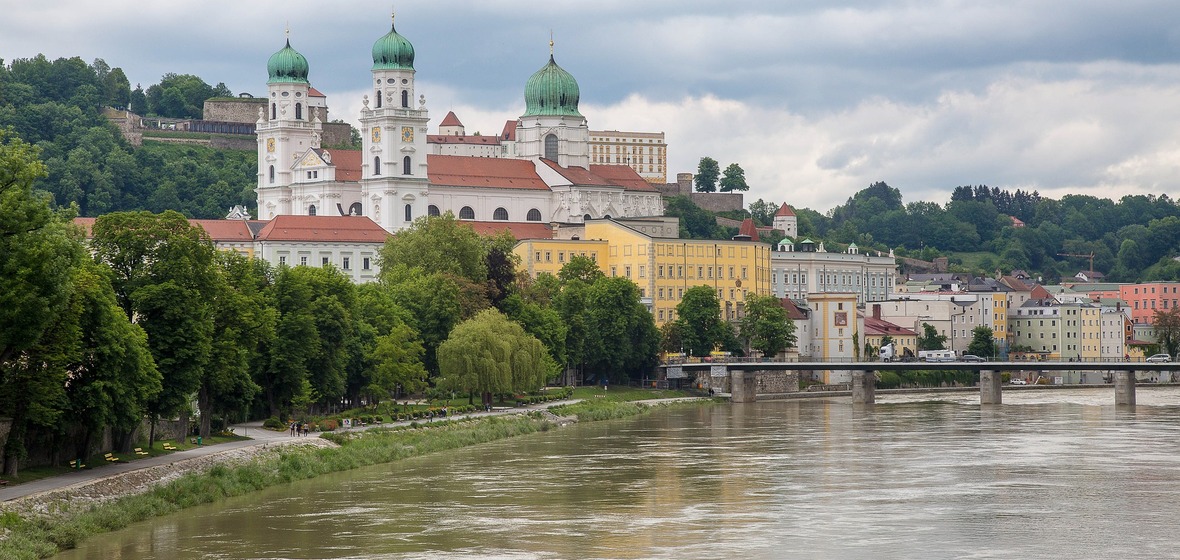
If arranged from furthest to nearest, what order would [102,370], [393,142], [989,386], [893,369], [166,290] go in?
1. [393,142]
2. [893,369]
3. [989,386]
4. [166,290]
5. [102,370]

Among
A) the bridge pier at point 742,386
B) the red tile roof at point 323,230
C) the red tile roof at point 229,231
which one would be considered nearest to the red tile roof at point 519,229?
the red tile roof at point 323,230

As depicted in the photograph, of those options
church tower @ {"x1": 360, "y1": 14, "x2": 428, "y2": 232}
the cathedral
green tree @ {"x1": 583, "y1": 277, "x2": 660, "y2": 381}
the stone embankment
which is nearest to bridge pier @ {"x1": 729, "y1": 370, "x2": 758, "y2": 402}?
green tree @ {"x1": 583, "y1": 277, "x2": 660, "y2": 381}

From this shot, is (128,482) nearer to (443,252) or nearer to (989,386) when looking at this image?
(443,252)

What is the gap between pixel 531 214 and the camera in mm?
154250

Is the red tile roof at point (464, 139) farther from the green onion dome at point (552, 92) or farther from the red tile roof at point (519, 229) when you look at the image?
the red tile roof at point (519, 229)

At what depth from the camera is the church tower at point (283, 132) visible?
5881 inches

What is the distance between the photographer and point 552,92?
162250 mm

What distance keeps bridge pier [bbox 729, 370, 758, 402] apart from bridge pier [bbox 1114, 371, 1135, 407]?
2180 centimetres

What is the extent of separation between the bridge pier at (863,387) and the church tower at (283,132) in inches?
2232

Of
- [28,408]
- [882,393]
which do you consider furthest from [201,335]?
[882,393]

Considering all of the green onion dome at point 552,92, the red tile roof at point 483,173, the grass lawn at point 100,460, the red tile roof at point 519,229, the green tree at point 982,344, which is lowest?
the grass lawn at point 100,460

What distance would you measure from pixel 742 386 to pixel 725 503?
62.8 m

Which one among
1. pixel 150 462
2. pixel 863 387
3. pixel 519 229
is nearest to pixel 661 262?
pixel 519 229

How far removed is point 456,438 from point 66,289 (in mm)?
28153
